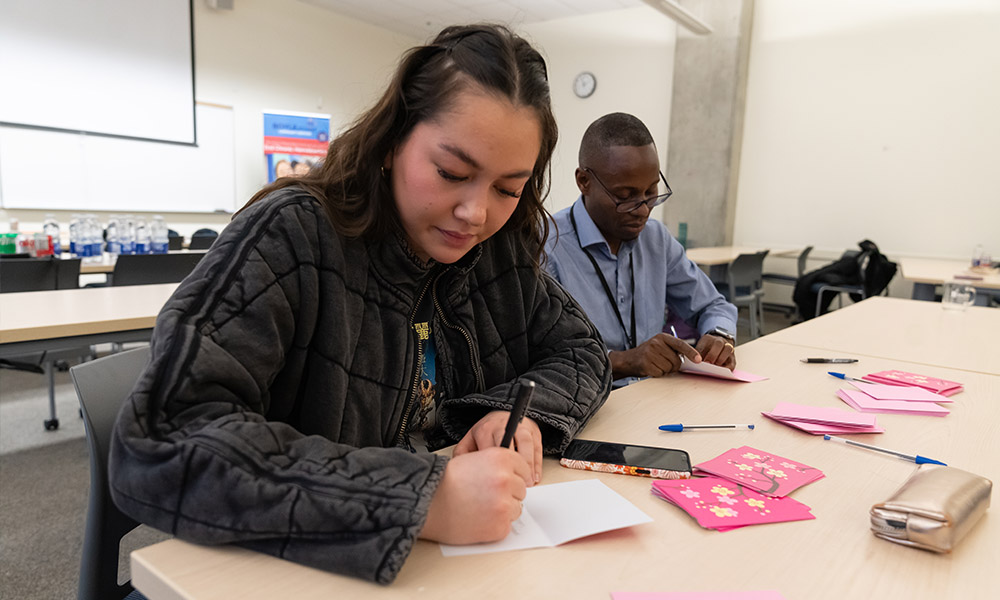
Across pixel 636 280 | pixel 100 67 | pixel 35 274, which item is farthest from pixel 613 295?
pixel 100 67

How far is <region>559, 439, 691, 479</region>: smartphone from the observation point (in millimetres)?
894

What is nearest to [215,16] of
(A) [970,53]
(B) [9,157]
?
(B) [9,157]

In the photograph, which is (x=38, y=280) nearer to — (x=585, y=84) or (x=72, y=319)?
(x=72, y=319)

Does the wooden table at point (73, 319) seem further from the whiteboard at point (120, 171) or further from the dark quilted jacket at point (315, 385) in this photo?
the whiteboard at point (120, 171)

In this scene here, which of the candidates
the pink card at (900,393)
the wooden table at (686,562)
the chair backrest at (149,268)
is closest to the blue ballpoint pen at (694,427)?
the wooden table at (686,562)

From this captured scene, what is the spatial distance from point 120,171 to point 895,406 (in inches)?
260

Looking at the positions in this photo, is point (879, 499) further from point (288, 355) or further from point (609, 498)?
point (288, 355)

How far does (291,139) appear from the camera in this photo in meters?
7.05

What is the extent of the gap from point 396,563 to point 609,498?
312mm

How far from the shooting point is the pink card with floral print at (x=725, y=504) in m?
0.76

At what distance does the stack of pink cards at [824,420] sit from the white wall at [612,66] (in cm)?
583

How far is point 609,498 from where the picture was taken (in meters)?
0.80

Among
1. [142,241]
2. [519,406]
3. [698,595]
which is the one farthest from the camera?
[142,241]

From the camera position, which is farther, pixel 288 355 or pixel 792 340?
pixel 792 340
